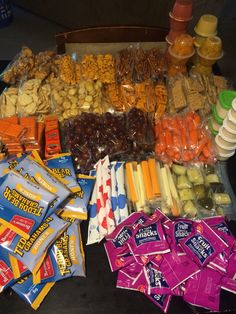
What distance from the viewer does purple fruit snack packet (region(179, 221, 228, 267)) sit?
3.25 ft

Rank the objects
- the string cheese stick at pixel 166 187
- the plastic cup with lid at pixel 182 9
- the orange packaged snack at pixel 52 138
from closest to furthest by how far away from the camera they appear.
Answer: the string cheese stick at pixel 166 187 < the orange packaged snack at pixel 52 138 < the plastic cup with lid at pixel 182 9

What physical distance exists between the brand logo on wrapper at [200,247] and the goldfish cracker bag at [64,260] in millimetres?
375

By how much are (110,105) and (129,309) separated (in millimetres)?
930

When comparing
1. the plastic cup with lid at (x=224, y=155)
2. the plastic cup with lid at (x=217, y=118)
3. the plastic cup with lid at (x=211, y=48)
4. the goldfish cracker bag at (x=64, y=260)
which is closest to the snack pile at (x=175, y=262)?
the goldfish cracker bag at (x=64, y=260)

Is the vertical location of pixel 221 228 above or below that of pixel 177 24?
below

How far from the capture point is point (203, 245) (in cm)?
101

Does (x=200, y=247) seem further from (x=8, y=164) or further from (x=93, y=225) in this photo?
(x=8, y=164)

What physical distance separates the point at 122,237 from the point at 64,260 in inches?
8.4

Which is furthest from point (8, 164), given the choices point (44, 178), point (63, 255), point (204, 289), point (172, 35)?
point (172, 35)

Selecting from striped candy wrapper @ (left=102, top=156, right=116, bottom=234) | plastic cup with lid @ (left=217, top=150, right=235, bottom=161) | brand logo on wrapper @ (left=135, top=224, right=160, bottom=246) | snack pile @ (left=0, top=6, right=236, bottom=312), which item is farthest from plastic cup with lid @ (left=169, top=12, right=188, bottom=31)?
brand logo on wrapper @ (left=135, top=224, right=160, bottom=246)

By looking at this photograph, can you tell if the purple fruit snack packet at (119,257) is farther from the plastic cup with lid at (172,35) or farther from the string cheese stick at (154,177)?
the plastic cup with lid at (172,35)

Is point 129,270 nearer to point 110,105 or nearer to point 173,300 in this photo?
point 173,300

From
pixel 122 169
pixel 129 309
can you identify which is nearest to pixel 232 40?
pixel 122 169

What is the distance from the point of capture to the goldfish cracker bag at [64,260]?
99 cm
